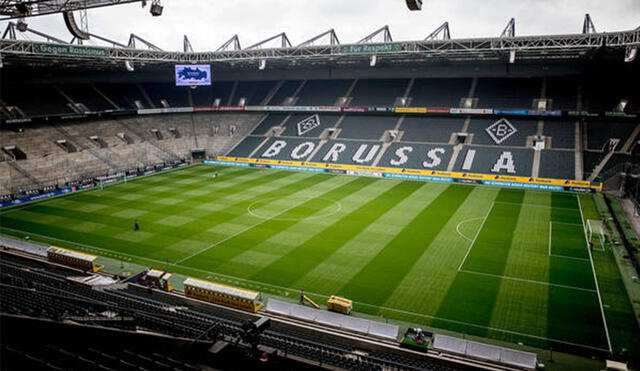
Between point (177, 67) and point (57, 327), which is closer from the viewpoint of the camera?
point (57, 327)

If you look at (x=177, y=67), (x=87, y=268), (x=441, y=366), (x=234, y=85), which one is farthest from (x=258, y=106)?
(x=441, y=366)

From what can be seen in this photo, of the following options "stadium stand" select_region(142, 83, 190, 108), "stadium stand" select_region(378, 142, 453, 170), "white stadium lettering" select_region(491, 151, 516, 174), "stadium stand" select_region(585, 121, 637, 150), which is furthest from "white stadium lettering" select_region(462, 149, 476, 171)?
"stadium stand" select_region(142, 83, 190, 108)

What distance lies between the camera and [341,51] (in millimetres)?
47125

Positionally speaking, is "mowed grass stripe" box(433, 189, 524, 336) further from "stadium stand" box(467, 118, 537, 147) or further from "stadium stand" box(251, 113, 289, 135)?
"stadium stand" box(251, 113, 289, 135)

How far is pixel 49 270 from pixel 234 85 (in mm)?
49429

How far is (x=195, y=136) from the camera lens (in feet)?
198

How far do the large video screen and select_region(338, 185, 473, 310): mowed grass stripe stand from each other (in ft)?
111

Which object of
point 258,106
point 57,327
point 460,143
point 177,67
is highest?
point 177,67

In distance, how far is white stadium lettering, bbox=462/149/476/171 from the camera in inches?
1730

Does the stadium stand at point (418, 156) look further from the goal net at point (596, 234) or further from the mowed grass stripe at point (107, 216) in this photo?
the mowed grass stripe at point (107, 216)

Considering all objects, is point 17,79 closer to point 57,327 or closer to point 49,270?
point 49,270

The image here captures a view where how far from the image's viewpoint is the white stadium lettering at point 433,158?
45466 mm

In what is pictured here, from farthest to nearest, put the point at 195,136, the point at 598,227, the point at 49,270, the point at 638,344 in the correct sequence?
1. the point at 195,136
2. the point at 598,227
3. the point at 49,270
4. the point at 638,344

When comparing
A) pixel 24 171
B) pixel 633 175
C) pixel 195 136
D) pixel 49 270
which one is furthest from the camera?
pixel 195 136
